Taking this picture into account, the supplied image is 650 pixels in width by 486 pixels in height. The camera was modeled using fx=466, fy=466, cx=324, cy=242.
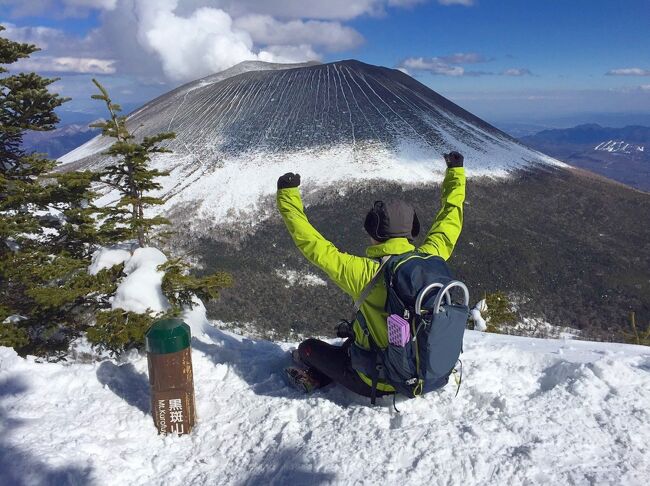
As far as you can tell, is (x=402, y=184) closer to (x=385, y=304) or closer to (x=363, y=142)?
(x=363, y=142)

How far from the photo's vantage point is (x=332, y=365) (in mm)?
5977

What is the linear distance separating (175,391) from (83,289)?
4.23 m

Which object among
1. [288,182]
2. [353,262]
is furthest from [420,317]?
[288,182]

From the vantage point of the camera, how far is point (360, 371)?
5.43 m

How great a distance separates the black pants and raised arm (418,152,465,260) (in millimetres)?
1606

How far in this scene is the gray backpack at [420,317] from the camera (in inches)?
180

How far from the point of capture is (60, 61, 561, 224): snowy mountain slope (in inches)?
1828

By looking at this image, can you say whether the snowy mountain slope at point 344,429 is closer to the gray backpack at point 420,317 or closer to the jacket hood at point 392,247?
the gray backpack at point 420,317

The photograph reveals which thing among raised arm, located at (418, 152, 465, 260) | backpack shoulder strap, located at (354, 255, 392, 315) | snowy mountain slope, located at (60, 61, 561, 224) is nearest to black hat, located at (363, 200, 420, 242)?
backpack shoulder strap, located at (354, 255, 392, 315)

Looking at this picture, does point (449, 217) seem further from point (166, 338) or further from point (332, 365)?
point (166, 338)

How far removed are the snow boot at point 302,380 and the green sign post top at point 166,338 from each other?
Answer: 161 cm

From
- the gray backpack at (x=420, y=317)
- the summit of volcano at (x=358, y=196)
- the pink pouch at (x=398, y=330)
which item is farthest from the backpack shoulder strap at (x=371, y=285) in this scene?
the summit of volcano at (x=358, y=196)

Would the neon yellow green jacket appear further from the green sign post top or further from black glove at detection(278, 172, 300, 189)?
the green sign post top

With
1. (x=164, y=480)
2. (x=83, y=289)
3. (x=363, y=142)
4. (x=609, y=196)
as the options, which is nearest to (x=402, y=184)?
(x=363, y=142)
